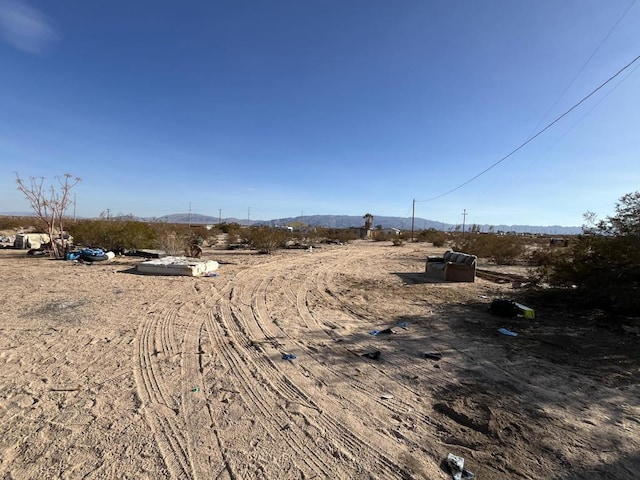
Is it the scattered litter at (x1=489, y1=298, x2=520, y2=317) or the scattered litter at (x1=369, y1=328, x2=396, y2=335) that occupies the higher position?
the scattered litter at (x1=489, y1=298, x2=520, y2=317)

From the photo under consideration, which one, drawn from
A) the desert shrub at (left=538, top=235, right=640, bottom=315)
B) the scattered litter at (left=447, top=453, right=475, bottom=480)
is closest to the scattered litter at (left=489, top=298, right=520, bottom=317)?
the desert shrub at (left=538, top=235, right=640, bottom=315)

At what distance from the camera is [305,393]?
397 centimetres

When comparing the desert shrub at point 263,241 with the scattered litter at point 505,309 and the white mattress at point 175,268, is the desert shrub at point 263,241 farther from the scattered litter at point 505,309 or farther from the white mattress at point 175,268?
the scattered litter at point 505,309

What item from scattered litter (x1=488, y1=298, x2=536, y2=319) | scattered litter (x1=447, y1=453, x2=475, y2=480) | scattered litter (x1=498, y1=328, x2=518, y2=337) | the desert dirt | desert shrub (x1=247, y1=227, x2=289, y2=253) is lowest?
the desert dirt

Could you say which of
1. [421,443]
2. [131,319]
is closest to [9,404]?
[131,319]

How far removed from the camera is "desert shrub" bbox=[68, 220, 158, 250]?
1833 cm

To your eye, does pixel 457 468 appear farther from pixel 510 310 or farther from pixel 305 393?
pixel 510 310

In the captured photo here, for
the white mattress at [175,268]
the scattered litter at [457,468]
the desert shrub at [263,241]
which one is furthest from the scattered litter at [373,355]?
the desert shrub at [263,241]

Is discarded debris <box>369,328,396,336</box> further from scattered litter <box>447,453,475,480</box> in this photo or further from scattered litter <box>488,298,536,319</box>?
scattered litter <box>447,453,475,480</box>

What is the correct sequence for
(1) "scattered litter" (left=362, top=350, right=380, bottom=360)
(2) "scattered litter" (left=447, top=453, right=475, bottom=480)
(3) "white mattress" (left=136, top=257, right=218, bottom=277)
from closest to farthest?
(2) "scattered litter" (left=447, top=453, right=475, bottom=480) → (1) "scattered litter" (left=362, top=350, right=380, bottom=360) → (3) "white mattress" (left=136, top=257, right=218, bottom=277)

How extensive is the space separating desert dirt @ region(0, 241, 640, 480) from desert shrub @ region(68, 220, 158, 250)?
11225mm

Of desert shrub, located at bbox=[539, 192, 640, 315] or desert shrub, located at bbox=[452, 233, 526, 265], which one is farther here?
desert shrub, located at bbox=[452, 233, 526, 265]

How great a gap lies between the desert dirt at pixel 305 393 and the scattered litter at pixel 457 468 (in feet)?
0.19

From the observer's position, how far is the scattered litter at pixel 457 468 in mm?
2688
